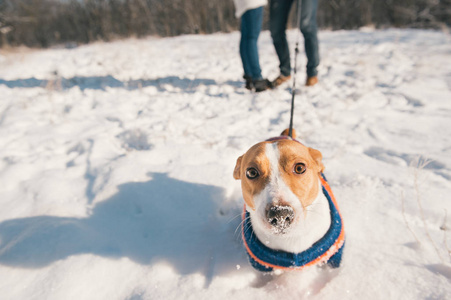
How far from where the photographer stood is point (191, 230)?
1947mm

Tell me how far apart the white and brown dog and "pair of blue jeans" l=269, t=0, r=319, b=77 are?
8.98ft

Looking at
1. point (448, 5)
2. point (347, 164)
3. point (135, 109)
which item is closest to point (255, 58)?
point (135, 109)

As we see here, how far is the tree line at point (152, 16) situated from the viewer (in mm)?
18172

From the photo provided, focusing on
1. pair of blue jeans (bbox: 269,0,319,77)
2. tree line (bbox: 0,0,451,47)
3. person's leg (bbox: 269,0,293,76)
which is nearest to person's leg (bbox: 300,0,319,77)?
pair of blue jeans (bbox: 269,0,319,77)

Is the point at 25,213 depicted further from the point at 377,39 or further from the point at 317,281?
the point at 377,39

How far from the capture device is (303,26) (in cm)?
353

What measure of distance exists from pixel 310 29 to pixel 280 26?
452 mm

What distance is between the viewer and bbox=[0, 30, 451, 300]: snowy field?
152 cm

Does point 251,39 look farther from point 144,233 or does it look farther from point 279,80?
point 144,233

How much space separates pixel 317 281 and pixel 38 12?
43109 mm

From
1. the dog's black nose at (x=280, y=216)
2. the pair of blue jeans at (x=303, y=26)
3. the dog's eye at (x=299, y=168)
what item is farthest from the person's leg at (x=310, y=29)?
the dog's black nose at (x=280, y=216)

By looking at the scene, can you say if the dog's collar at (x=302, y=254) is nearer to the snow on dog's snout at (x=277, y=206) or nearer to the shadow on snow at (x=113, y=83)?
the snow on dog's snout at (x=277, y=206)

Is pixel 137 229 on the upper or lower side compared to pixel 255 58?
lower

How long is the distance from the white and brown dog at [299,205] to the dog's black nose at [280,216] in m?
0.08
